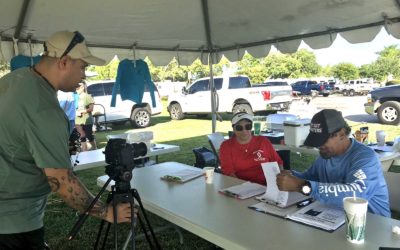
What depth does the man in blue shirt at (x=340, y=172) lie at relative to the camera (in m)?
1.94

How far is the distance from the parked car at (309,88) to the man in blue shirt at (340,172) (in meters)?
27.2

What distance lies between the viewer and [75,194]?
A: 5.13 ft

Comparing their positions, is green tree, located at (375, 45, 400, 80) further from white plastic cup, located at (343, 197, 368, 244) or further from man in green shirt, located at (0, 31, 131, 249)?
man in green shirt, located at (0, 31, 131, 249)

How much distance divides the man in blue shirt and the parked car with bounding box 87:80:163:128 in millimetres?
10081

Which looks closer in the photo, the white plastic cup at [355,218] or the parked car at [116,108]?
the white plastic cup at [355,218]

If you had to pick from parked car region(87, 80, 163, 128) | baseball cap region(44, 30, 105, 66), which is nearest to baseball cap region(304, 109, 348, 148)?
baseball cap region(44, 30, 105, 66)

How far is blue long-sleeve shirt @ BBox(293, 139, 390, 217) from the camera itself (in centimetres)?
193

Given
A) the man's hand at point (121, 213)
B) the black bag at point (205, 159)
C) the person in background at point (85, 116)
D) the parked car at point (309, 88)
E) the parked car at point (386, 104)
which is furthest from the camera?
the parked car at point (309, 88)

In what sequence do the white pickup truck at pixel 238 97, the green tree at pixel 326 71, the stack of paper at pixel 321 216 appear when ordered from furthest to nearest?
the green tree at pixel 326 71
the white pickup truck at pixel 238 97
the stack of paper at pixel 321 216

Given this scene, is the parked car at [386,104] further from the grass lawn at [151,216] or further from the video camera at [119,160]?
the video camera at [119,160]

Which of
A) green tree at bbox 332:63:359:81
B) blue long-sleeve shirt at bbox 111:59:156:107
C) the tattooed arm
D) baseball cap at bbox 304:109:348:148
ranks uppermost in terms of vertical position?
green tree at bbox 332:63:359:81

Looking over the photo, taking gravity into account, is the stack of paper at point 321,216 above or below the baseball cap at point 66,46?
below

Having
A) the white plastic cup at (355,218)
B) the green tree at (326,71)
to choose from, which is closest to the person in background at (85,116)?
the white plastic cup at (355,218)

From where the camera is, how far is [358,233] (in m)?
1.55
